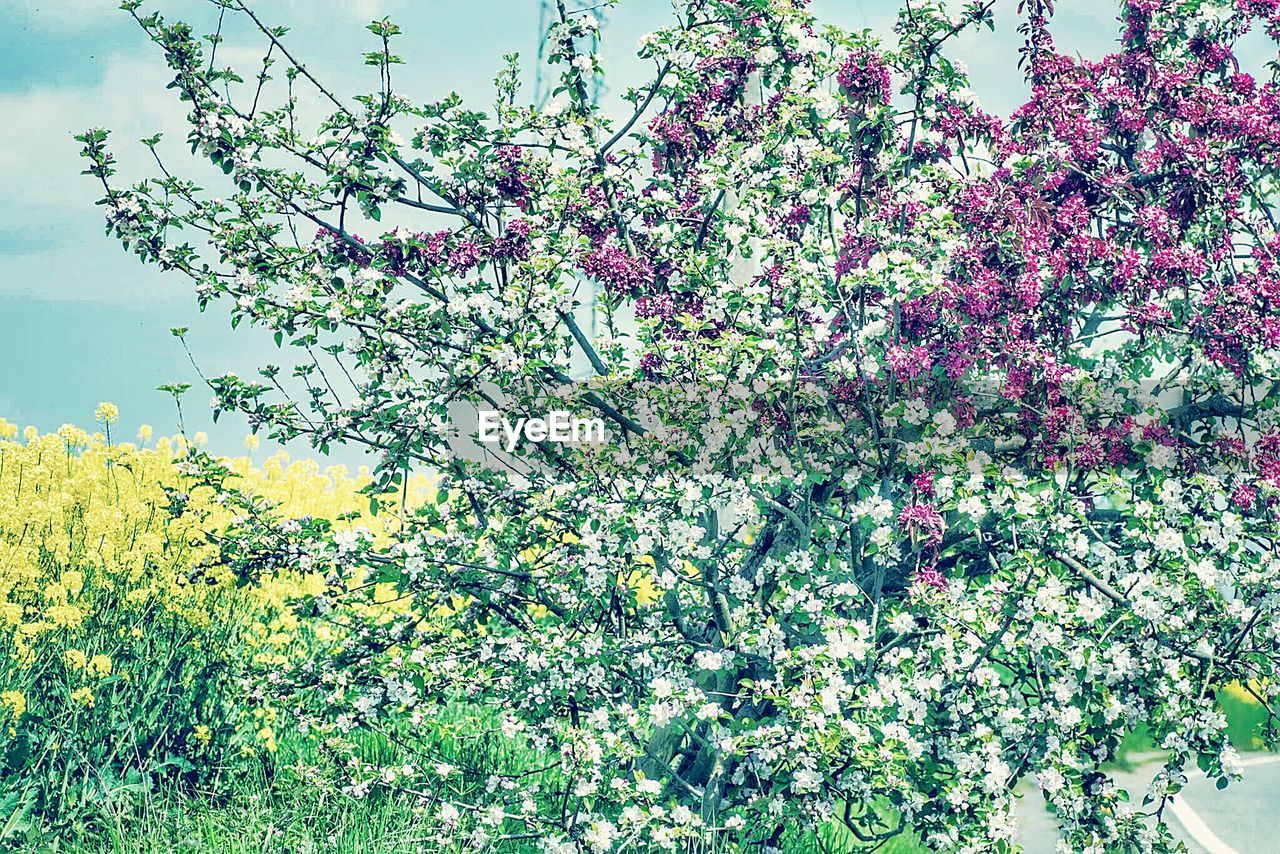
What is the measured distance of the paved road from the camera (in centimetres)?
632

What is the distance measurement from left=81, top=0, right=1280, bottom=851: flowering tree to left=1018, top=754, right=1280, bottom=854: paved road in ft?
7.31

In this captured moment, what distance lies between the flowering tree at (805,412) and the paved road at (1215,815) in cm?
223

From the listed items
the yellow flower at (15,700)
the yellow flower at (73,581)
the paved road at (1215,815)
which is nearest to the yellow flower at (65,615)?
the yellow flower at (73,581)

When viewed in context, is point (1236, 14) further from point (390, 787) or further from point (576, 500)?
point (390, 787)

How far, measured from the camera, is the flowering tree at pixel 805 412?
4.05m

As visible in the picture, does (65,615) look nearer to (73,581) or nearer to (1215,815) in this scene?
(73,581)

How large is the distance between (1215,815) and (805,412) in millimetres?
4665

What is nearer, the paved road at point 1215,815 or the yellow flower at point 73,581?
the yellow flower at point 73,581

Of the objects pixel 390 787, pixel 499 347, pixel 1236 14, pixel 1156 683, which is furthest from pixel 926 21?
pixel 390 787

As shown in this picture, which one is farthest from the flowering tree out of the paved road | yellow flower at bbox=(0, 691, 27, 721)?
the paved road

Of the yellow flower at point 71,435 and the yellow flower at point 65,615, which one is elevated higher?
the yellow flower at point 71,435

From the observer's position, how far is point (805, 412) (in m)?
4.27

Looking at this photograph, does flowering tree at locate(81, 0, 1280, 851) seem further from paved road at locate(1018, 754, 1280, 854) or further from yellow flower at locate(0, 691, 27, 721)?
paved road at locate(1018, 754, 1280, 854)

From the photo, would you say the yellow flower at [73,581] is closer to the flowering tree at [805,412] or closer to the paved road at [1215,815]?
the flowering tree at [805,412]
